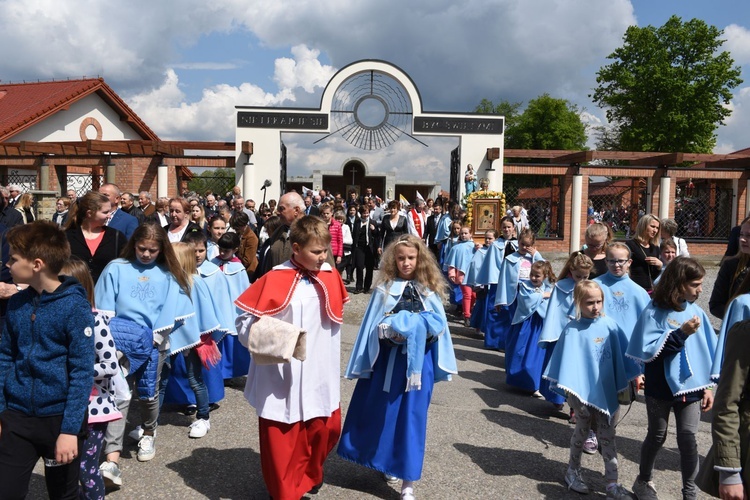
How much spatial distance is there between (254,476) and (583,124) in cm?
5364

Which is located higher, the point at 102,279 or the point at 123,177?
the point at 123,177

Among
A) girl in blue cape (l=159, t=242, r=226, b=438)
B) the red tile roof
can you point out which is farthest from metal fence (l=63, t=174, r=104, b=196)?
girl in blue cape (l=159, t=242, r=226, b=438)

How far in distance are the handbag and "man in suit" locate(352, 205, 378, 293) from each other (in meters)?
9.68

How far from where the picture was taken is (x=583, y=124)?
177 ft

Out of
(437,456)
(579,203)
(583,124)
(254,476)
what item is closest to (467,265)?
(437,456)

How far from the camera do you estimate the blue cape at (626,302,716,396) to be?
14.2ft

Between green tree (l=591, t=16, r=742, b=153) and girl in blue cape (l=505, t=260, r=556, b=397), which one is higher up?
green tree (l=591, t=16, r=742, b=153)

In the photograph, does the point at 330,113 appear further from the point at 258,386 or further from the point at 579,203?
the point at 258,386

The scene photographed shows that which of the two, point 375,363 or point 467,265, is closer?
point 375,363

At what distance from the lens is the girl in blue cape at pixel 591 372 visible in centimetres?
466

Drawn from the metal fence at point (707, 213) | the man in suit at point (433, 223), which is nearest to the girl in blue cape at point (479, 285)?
the man in suit at point (433, 223)

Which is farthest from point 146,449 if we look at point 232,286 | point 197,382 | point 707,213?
point 707,213

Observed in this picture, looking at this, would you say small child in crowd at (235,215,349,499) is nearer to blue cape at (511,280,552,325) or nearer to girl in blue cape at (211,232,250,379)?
girl in blue cape at (211,232,250,379)

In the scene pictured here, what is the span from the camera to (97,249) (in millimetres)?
5770
